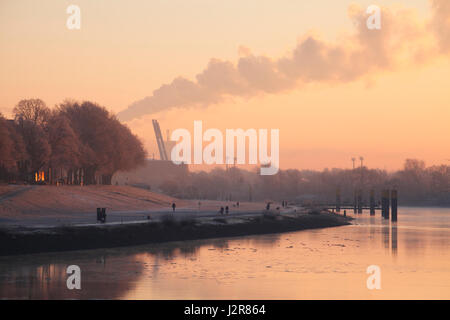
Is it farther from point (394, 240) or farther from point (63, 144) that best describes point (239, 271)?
point (63, 144)

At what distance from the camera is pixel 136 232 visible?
2655 inches

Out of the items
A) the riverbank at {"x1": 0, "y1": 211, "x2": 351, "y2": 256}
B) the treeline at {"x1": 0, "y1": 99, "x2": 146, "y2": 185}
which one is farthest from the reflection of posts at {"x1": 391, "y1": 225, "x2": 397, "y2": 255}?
the treeline at {"x1": 0, "y1": 99, "x2": 146, "y2": 185}

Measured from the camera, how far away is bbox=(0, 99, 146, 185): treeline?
10231 centimetres

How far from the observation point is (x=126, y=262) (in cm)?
5312

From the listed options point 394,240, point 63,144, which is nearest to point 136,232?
point 394,240

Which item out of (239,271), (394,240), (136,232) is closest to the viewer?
(239,271)

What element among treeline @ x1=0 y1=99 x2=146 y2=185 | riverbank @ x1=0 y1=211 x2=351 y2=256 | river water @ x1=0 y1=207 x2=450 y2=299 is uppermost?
treeline @ x1=0 y1=99 x2=146 y2=185

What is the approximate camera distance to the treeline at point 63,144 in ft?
336

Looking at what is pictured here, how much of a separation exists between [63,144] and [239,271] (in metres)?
64.8

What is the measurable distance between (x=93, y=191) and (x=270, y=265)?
60.7 meters

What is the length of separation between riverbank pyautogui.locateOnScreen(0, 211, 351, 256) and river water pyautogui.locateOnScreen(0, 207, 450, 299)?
1531 mm

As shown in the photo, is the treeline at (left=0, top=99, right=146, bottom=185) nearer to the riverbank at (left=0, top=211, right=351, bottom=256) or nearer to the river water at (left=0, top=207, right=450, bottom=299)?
the riverbank at (left=0, top=211, right=351, bottom=256)
